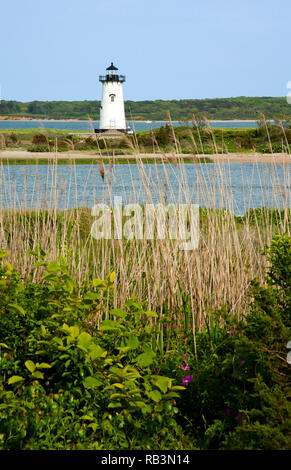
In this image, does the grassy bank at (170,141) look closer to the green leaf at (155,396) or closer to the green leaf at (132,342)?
the green leaf at (132,342)

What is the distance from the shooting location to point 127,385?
177 centimetres

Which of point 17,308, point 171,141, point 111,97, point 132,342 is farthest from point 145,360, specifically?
point 111,97

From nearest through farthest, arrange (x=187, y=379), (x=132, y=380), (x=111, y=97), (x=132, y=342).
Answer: (x=132, y=380) < (x=132, y=342) < (x=187, y=379) < (x=111, y=97)

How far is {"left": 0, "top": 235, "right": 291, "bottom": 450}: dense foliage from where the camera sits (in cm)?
168

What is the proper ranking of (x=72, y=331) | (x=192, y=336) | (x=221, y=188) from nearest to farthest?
(x=72, y=331)
(x=192, y=336)
(x=221, y=188)

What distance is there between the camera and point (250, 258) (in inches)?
118

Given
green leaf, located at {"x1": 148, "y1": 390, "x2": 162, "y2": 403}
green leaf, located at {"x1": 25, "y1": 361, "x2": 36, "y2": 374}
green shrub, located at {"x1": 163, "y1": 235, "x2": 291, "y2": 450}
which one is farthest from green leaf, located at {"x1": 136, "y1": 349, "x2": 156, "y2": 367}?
green leaf, located at {"x1": 25, "y1": 361, "x2": 36, "y2": 374}

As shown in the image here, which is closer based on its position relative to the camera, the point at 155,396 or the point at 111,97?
the point at 155,396

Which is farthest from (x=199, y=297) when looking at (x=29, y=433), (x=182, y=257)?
(x=29, y=433)

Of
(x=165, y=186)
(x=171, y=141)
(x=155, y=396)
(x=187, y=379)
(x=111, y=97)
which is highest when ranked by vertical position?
(x=111, y=97)

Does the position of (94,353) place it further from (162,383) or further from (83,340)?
(162,383)
